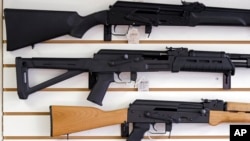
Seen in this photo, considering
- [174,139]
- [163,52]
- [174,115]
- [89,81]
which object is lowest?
[174,139]

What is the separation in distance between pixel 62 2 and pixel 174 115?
2.51 ft

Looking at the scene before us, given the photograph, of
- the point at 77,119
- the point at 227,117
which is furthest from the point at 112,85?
the point at 227,117

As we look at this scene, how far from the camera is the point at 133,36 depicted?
2.03m

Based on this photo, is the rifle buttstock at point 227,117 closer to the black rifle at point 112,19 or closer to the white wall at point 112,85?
the white wall at point 112,85

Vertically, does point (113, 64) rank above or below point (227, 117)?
above

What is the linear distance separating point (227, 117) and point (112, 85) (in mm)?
565

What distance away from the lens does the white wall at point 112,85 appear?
2.04 m

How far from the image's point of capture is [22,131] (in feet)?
6.72

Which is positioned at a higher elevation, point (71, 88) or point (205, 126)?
point (71, 88)

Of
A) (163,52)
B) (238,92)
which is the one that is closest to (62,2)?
(163,52)

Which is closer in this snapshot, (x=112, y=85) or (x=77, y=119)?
(x=77, y=119)

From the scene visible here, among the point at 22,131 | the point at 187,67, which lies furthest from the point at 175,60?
the point at 22,131

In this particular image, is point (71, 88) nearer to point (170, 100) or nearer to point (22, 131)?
point (22, 131)

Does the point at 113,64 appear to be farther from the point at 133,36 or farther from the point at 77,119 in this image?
the point at 77,119
